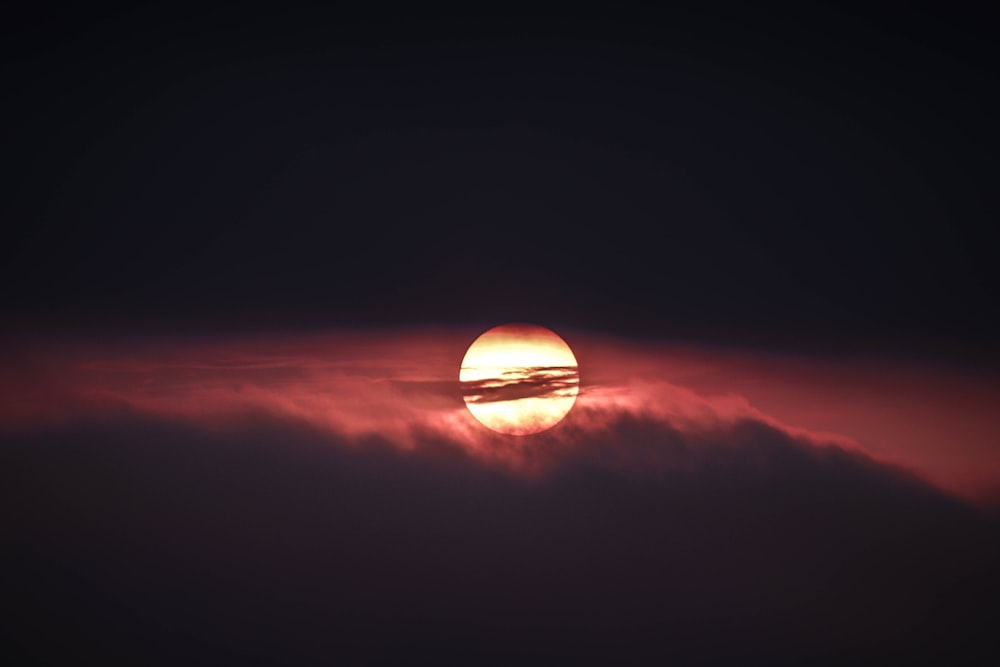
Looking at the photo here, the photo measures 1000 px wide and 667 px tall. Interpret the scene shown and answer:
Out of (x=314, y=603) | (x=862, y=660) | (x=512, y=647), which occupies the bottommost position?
(x=862, y=660)

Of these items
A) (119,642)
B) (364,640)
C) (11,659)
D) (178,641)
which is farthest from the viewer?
(364,640)

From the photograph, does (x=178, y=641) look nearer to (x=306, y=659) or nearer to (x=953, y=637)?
(x=306, y=659)

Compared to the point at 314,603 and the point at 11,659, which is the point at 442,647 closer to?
the point at 314,603

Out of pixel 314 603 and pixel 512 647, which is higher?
pixel 314 603

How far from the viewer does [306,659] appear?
8656 cm

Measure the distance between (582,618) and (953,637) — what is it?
139ft

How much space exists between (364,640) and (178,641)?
21.7 metres

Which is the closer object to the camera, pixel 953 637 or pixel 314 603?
pixel 953 637

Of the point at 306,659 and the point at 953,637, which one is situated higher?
the point at 306,659

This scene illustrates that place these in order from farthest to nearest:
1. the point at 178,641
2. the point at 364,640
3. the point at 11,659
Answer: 1. the point at 364,640
2. the point at 178,641
3. the point at 11,659

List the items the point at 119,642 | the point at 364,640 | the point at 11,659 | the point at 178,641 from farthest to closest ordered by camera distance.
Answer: the point at 364,640 < the point at 178,641 < the point at 119,642 < the point at 11,659

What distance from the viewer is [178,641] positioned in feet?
274

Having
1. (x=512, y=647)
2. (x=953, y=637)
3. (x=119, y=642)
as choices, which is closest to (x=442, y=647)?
(x=512, y=647)

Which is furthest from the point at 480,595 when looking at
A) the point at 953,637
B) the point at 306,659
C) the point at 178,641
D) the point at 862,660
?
the point at 953,637
